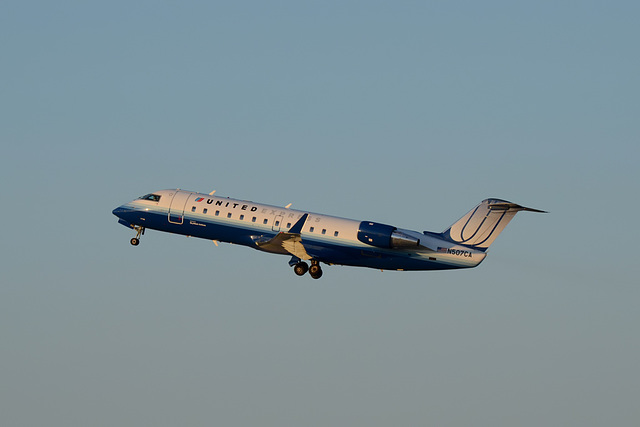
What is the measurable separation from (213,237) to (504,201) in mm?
14898

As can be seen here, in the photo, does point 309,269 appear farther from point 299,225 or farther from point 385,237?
point 385,237

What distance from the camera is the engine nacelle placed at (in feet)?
190

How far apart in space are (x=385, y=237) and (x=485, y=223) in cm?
500

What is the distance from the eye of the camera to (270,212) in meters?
61.1

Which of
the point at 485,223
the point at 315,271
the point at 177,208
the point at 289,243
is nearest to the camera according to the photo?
the point at 485,223

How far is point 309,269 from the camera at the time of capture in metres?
60.5

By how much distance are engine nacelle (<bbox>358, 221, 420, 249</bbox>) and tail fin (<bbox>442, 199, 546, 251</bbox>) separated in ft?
8.59

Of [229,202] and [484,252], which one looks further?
[229,202]

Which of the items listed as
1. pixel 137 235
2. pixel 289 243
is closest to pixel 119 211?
pixel 137 235

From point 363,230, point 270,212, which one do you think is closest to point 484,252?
point 363,230

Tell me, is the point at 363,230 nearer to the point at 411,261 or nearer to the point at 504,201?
the point at 411,261

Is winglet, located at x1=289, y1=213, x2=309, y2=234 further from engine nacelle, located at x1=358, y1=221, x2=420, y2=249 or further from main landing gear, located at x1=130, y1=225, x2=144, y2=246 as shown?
main landing gear, located at x1=130, y1=225, x2=144, y2=246

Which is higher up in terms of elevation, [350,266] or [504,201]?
[504,201]

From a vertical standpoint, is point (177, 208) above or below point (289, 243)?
above
